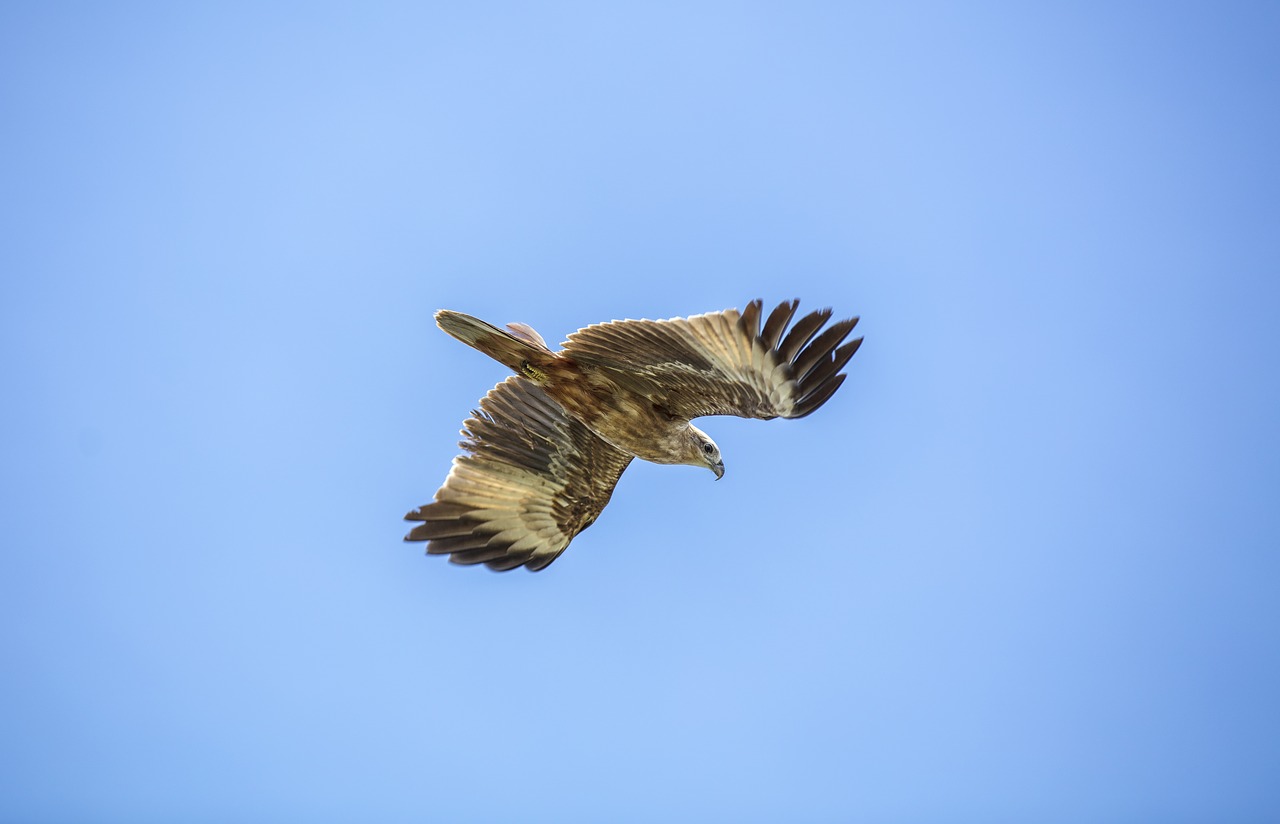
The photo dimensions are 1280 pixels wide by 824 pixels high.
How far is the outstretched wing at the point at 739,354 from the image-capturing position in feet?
23.6

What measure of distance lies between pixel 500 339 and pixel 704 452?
6.29 feet

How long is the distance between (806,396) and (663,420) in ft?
5.13

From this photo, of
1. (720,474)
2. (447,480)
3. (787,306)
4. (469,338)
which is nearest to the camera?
(787,306)

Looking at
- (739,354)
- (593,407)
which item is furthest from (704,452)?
(739,354)

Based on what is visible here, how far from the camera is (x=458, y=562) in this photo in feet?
31.1

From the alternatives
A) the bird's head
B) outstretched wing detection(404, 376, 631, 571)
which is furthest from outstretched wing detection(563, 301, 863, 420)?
outstretched wing detection(404, 376, 631, 571)

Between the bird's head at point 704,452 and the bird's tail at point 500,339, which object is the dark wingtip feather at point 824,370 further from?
the bird's tail at point 500,339

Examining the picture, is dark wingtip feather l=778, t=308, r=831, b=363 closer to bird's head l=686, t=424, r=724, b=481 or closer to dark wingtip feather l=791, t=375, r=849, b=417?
dark wingtip feather l=791, t=375, r=849, b=417

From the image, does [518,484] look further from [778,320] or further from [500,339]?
[778,320]

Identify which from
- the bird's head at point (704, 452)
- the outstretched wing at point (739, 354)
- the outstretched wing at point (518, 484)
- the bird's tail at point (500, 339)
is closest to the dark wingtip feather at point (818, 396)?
the outstretched wing at point (739, 354)

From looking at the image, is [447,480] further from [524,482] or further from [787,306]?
[787,306]

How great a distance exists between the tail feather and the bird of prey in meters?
0.01

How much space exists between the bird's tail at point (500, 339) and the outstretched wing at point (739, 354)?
431 mm

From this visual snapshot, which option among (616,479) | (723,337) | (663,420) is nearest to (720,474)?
(663,420)
